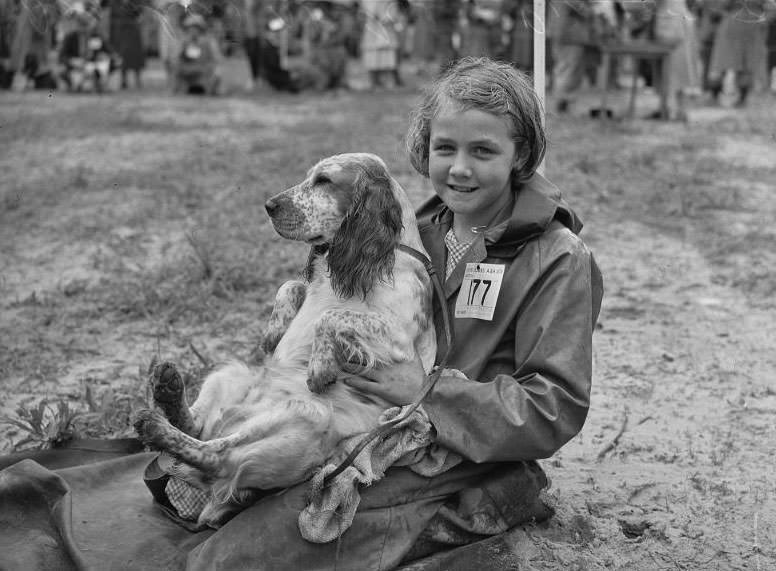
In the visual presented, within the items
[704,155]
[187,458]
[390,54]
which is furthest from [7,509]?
[390,54]

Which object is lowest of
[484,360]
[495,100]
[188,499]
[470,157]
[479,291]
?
[188,499]

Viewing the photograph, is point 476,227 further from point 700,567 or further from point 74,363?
point 74,363

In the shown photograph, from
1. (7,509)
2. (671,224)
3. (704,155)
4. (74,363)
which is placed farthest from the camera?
(704,155)

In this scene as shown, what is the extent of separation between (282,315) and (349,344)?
447 mm

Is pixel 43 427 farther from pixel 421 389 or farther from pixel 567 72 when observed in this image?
pixel 567 72

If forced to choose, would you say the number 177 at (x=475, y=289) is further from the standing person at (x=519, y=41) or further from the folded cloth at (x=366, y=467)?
the standing person at (x=519, y=41)

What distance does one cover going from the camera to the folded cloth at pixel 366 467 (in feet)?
9.43

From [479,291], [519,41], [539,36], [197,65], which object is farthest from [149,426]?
[519,41]

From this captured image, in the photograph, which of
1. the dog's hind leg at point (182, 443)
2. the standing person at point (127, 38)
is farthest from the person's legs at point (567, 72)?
the dog's hind leg at point (182, 443)

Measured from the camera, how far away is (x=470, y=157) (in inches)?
122

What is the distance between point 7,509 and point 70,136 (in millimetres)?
9583

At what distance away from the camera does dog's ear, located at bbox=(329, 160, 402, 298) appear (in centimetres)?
307

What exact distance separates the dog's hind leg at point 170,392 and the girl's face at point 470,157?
1.03 metres

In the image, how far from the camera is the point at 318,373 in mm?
2979
